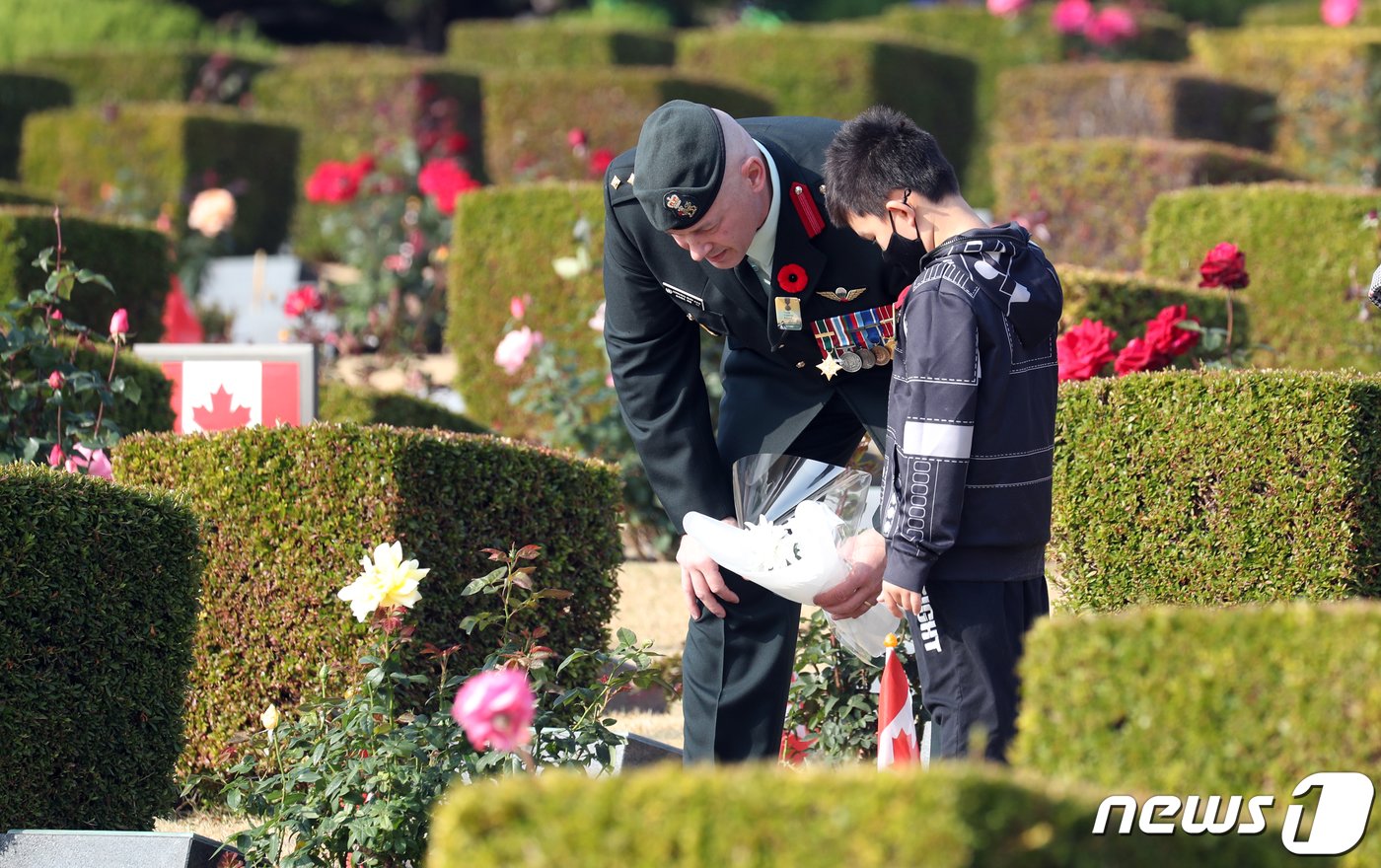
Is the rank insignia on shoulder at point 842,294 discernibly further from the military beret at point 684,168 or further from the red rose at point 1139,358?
the red rose at point 1139,358

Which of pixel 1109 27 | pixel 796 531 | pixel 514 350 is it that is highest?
pixel 1109 27

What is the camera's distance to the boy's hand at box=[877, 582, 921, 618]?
9.35 ft

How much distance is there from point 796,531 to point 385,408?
3493 millimetres

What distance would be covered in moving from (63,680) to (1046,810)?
2.37 meters

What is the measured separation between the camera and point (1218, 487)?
387cm

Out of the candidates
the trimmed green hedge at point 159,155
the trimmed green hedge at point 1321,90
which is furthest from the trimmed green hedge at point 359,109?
the trimmed green hedge at point 1321,90

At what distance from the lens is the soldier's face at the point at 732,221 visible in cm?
315

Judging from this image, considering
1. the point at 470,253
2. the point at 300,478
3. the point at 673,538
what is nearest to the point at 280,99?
the point at 470,253

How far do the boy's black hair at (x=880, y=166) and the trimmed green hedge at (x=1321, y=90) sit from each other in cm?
744

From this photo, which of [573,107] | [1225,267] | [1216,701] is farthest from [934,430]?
[573,107]

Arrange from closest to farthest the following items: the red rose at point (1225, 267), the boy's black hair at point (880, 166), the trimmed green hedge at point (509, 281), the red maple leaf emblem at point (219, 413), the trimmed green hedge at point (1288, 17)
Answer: the boy's black hair at point (880, 166)
the red rose at point (1225, 267)
the red maple leaf emblem at point (219, 413)
the trimmed green hedge at point (509, 281)
the trimmed green hedge at point (1288, 17)

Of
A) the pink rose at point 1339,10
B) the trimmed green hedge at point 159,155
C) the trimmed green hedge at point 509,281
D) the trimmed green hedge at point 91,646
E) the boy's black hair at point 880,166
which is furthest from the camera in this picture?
the pink rose at point 1339,10

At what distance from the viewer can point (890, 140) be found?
2.97m

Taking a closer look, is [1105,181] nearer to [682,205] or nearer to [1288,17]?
[682,205]
